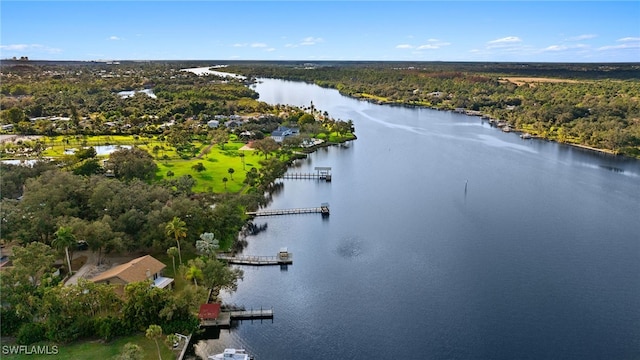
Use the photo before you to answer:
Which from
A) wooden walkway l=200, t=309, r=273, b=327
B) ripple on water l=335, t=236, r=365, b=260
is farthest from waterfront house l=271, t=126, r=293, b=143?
wooden walkway l=200, t=309, r=273, b=327

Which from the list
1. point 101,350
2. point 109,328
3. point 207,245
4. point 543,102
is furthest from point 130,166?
point 543,102

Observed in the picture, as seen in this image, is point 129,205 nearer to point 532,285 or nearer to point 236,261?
point 236,261

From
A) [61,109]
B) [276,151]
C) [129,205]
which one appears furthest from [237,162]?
[61,109]

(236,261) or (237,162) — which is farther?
(237,162)

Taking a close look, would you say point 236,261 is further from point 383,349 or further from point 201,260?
point 383,349

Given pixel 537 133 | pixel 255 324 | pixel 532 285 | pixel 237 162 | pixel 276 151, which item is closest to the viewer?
pixel 255 324

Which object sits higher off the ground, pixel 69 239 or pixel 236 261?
pixel 69 239

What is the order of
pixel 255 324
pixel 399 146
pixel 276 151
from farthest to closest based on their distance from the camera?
pixel 399 146
pixel 276 151
pixel 255 324

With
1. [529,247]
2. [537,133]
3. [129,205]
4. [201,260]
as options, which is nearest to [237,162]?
[129,205]
